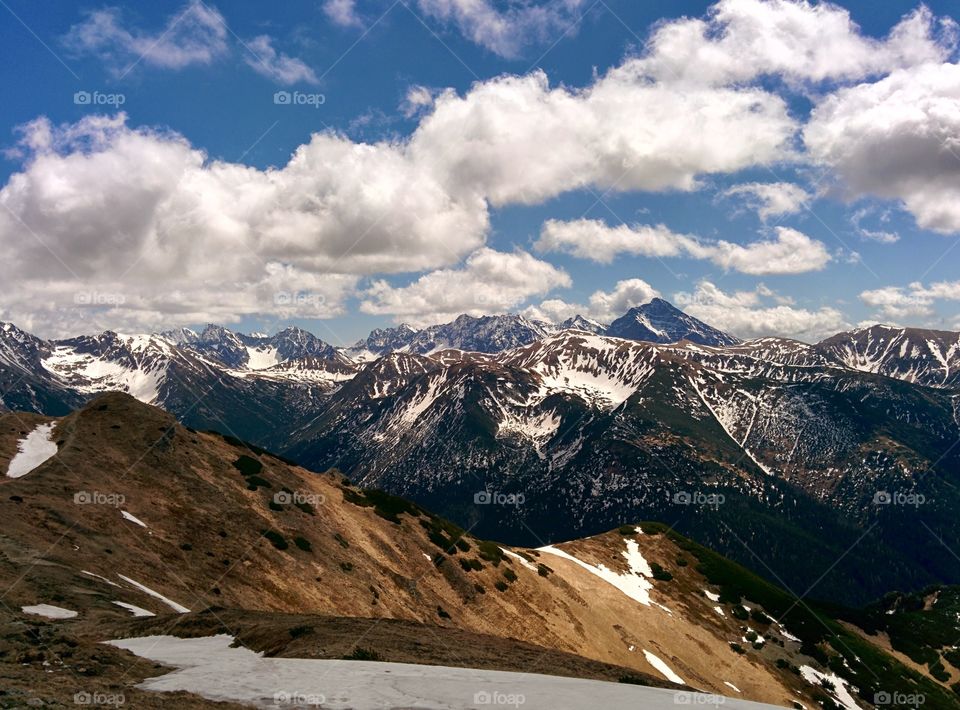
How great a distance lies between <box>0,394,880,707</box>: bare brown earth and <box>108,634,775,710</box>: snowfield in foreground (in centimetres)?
162

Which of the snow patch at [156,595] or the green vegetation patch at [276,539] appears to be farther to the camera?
the green vegetation patch at [276,539]

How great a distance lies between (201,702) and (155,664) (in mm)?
6134

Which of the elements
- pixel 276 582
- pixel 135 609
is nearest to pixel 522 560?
pixel 276 582

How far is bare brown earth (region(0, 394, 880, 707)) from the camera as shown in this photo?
25.7m

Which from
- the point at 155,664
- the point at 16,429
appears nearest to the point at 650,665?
the point at 155,664

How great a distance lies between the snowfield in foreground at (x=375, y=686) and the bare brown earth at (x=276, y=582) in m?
1.62

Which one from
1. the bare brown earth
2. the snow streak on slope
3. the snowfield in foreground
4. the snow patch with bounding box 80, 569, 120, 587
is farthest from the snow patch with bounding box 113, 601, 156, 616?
the snow streak on slope

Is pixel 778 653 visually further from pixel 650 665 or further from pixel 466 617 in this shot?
pixel 466 617

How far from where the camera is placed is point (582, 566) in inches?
3442

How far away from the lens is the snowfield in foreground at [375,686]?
1688cm

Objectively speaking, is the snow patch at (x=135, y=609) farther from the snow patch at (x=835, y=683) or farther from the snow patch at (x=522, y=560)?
the snow patch at (x=835, y=683)

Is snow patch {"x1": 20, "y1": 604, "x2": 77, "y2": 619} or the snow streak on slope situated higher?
the snow streak on slope

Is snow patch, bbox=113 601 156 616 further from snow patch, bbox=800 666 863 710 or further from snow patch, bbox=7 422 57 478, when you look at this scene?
snow patch, bbox=800 666 863 710

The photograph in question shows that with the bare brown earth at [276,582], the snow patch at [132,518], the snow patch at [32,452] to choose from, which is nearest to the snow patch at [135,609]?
the bare brown earth at [276,582]
